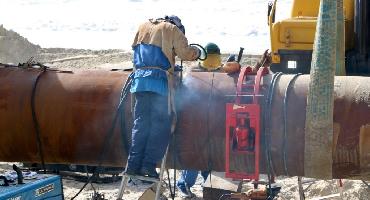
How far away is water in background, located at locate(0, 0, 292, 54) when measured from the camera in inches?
1291

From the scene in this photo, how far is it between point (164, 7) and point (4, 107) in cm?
3840

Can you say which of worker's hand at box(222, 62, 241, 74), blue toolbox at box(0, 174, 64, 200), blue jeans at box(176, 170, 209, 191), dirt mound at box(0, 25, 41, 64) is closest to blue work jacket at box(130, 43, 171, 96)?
worker's hand at box(222, 62, 241, 74)

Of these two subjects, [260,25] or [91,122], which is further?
[260,25]

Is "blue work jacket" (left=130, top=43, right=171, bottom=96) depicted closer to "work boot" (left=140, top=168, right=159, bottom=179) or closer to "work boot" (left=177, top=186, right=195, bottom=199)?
"work boot" (left=140, top=168, right=159, bottom=179)

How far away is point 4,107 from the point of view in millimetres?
5734

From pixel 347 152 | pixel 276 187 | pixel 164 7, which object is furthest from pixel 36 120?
pixel 164 7

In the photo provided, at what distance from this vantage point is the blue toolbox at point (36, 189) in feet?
17.5

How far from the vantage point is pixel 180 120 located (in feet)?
17.8

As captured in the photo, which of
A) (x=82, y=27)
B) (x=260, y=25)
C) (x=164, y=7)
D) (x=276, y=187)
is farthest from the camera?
(x=164, y=7)

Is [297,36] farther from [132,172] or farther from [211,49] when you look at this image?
[132,172]

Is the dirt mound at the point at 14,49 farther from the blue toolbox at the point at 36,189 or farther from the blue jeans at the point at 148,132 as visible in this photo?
the blue jeans at the point at 148,132

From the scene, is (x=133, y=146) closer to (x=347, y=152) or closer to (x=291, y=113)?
(x=291, y=113)

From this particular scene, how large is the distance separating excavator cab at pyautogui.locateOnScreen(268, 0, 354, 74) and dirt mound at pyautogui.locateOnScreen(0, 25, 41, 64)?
43.1 feet

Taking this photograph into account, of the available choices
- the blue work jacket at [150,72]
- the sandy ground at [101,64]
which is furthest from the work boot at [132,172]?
the sandy ground at [101,64]
